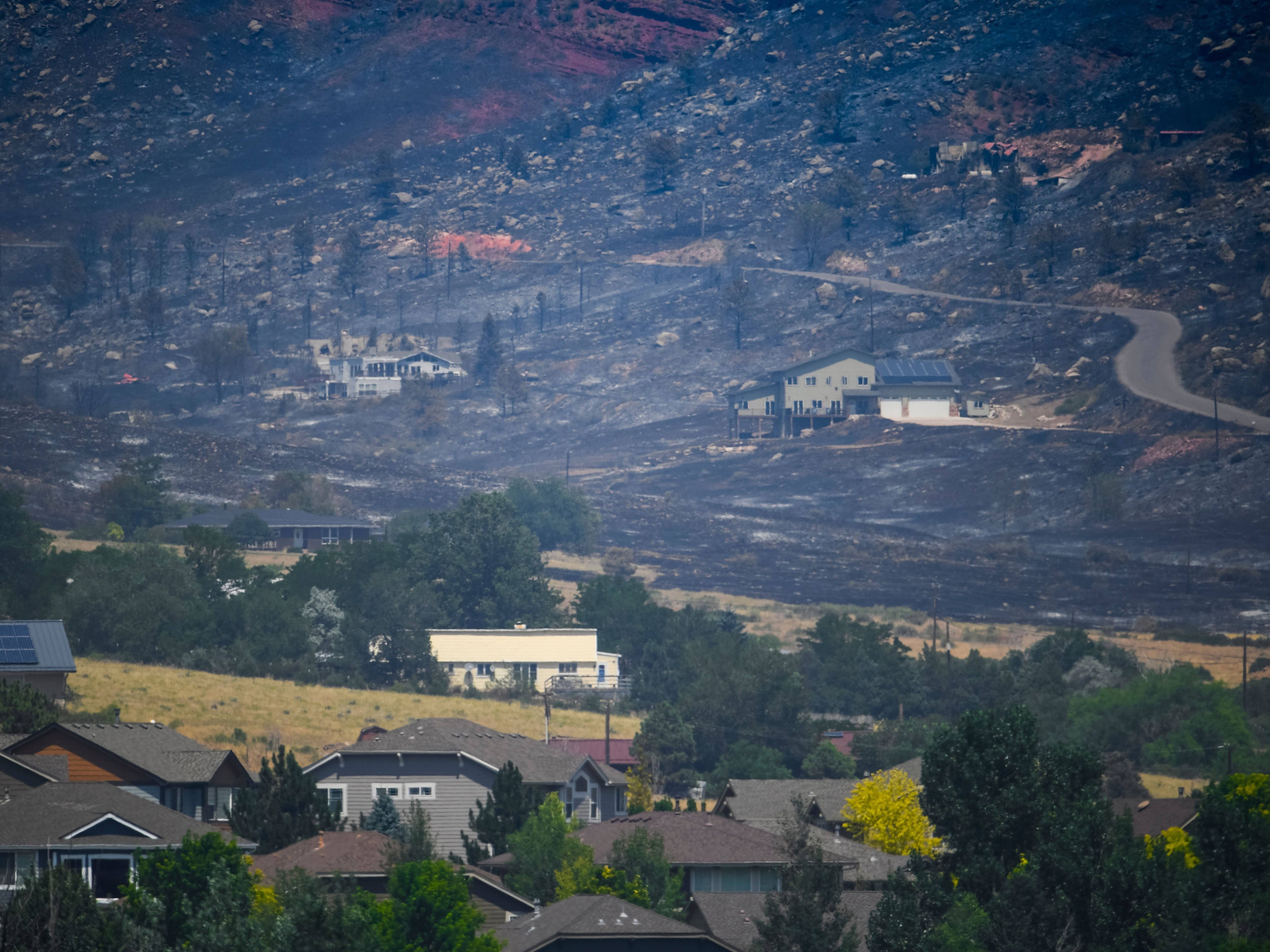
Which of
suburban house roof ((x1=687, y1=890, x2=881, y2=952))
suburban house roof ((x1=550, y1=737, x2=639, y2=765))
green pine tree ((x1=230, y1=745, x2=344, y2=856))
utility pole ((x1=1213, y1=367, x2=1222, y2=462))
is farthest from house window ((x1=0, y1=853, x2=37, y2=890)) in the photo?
utility pole ((x1=1213, y1=367, x2=1222, y2=462))

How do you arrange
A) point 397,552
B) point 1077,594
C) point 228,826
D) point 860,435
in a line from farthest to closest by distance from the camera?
point 860,435 < point 1077,594 < point 397,552 < point 228,826

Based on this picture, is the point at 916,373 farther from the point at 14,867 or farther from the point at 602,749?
the point at 14,867

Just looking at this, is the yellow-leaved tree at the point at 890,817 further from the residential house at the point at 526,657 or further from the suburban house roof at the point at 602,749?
the residential house at the point at 526,657

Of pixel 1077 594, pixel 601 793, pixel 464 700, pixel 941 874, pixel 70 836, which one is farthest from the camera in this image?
pixel 1077 594

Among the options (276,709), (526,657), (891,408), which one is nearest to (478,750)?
(276,709)

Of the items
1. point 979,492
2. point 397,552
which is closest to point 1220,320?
point 979,492

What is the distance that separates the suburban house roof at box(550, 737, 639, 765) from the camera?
68.8 m

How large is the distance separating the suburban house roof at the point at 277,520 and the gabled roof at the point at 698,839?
3463 inches

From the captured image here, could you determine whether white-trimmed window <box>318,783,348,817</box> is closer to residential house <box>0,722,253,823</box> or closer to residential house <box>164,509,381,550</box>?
residential house <box>0,722,253,823</box>

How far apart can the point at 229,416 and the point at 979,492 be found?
82.0 metres

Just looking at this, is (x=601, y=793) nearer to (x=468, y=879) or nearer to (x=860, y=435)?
(x=468, y=879)

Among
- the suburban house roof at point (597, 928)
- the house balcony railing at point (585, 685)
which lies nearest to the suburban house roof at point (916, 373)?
the house balcony railing at point (585, 685)

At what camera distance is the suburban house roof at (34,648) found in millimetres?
68750

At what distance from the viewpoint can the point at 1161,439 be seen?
5979 inches
